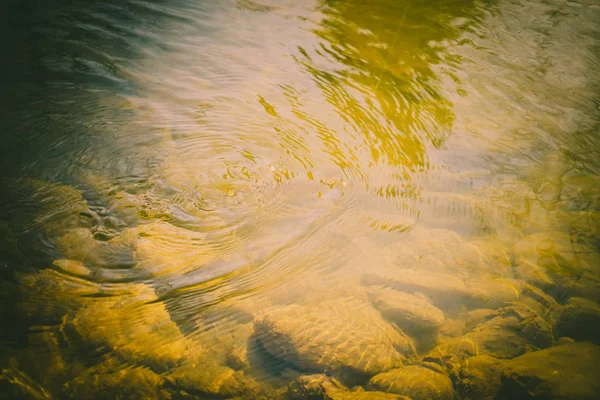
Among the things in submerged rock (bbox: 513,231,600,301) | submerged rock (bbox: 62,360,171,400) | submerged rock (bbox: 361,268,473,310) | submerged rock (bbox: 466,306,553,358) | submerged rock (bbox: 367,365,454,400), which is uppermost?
submerged rock (bbox: 513,231,600,301)

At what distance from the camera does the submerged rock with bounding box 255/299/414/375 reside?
87.2 inches

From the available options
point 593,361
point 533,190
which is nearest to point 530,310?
point 593,361

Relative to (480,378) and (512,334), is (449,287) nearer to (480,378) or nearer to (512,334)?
(512,334)

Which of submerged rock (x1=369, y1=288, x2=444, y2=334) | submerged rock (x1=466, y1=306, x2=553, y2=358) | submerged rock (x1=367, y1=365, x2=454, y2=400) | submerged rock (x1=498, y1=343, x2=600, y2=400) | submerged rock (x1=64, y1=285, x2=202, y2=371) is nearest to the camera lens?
submerged rock (x1=498, y1=343, x2=600, y2=400)

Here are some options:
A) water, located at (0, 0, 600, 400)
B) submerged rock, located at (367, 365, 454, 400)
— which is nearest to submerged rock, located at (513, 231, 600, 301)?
water, located at (0, 0, 600, 400)

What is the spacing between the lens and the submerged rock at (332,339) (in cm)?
221

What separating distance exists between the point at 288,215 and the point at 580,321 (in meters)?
2.56

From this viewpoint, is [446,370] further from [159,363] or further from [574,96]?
[574,96]

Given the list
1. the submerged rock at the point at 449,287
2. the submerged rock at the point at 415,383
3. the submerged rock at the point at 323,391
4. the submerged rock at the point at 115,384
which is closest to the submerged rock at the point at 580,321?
the submerged rock at the point at 449,287

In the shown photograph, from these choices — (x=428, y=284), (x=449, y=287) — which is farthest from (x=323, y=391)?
(x=449, y=287)

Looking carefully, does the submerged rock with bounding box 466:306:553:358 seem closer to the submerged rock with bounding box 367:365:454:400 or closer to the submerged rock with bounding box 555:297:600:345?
the submerged rock with bounding box 555:297:600:345

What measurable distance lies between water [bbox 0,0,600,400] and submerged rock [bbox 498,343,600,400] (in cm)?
1

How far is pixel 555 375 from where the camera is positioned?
2020 millimetres

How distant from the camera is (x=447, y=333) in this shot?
8.04ft
